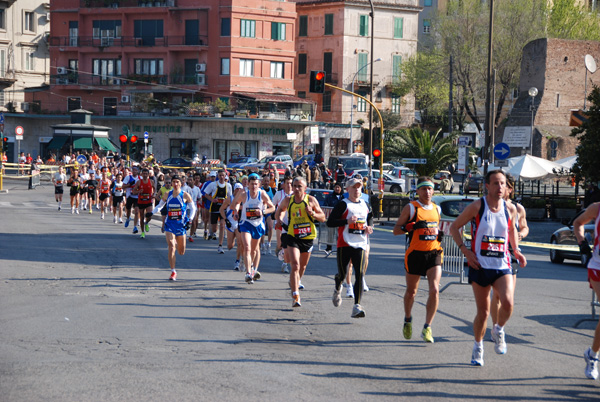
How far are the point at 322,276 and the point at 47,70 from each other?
70261 mm

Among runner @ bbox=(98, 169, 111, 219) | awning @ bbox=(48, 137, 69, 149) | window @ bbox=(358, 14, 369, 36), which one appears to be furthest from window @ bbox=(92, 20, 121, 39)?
runner @ bbox=(98, 169, 111, 219)

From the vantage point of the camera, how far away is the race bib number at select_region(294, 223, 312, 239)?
11.3m

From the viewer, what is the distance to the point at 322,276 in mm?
14805

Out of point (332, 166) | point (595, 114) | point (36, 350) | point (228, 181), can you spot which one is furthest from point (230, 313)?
point (332, 166)

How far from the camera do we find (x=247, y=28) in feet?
220

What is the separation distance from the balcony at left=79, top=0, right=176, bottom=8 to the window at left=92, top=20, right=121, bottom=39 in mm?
1407

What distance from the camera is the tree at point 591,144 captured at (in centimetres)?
2645

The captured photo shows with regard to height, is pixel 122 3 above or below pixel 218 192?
above

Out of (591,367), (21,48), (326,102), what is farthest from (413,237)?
(21,48)

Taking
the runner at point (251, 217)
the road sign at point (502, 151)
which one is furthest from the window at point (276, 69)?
the runner at point (251, 217)

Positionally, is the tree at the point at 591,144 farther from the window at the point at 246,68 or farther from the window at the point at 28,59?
the window at the point at 28,59

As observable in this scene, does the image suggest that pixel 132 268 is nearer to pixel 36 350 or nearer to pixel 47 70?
pixel 36 350

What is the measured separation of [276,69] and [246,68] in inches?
111

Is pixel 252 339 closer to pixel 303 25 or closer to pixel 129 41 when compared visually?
pixel 129 41
